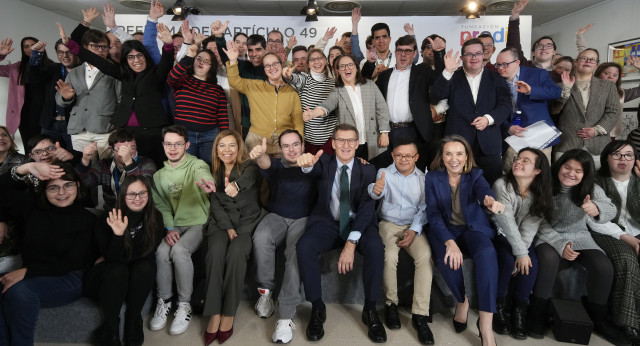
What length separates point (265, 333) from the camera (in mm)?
2363

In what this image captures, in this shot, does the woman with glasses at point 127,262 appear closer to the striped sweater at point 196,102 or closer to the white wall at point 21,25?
the striped sweater at point 196,102

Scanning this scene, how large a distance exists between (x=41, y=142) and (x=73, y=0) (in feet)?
17.9

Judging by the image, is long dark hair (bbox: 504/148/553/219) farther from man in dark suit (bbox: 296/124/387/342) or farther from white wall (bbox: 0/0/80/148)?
white wall (bbox: 0/0/80/148)

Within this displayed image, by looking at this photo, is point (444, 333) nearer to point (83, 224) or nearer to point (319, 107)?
point (319, 107)

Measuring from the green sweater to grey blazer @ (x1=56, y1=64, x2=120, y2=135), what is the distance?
109 cm

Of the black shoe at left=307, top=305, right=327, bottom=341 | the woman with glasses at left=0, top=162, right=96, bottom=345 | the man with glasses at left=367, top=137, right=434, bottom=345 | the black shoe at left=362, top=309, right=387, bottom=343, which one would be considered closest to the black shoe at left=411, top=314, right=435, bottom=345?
the man with glasses at left=367, top=137, right=434, bottom=345

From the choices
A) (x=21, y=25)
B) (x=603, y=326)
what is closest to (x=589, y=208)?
(x=603, y=326)

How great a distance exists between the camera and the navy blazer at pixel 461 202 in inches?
97.0

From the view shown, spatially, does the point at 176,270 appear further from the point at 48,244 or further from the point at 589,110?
the point at 589,110

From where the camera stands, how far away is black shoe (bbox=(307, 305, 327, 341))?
7.48 ft

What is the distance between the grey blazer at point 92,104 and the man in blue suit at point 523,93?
11.4 feet

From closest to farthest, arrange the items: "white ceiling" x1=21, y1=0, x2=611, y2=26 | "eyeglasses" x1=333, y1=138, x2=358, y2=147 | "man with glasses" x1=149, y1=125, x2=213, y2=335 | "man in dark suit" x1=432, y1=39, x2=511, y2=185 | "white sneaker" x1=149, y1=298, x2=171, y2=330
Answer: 1. "white sneaker" x1=149, y1=298, x2=171, y2=330
2. "man with glasses" x1=149, y1=125, x2=213, y2=335
3. "eyeglasses" x1=333, y1=138, x2=358, y2=147
4. "man in dark suit" x1=432, y1=39, x2=511, y2=185
5. "white ceiling" x1=21, y1=0, x2=611, y2=26

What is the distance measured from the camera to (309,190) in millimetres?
2816

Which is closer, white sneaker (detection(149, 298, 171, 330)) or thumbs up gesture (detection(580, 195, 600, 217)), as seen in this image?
white sneaker (detection(149, 298, 171, 330))
